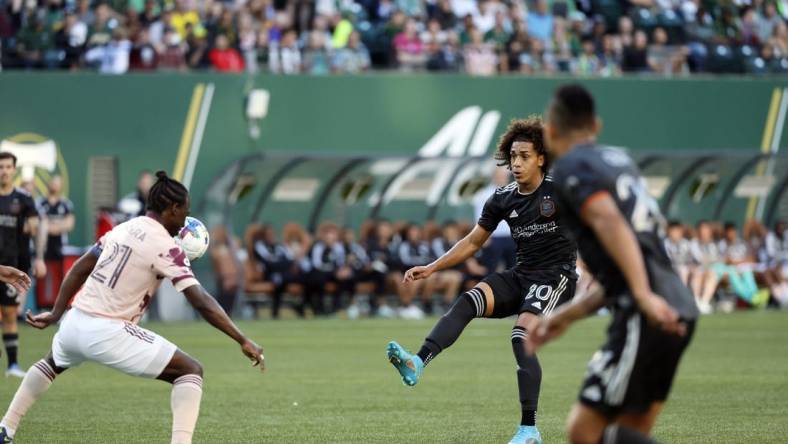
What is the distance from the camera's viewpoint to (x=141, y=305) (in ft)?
28.0

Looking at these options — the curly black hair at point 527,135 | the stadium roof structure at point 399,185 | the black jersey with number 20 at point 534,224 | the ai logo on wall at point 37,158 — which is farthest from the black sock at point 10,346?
the stadium roof structure at point 399,185

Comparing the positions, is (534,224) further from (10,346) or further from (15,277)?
(10,346)

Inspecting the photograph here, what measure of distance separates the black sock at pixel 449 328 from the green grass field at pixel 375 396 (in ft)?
2.24

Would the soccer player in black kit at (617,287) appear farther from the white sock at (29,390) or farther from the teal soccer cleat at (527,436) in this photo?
the white sock at (29,390)

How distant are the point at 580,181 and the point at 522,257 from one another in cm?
451

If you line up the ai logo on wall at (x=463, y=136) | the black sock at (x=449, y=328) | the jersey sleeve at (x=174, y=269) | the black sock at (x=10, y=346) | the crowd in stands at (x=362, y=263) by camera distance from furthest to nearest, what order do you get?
the ai logo on wall at (x=463, y=136), the crowd in stands at (x=362, y=263), the black sock at (x=10, y=346), the black sock at (x=449, y=328), the jersey sleeve at (x=174, y=269)

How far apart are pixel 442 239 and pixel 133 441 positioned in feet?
59.6

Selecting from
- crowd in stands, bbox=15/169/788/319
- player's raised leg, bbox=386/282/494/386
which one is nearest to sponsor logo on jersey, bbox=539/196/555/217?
player's raised leg, bbox=386/282/494/386

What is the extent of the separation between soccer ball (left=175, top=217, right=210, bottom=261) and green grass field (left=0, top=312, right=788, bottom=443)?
163 cm

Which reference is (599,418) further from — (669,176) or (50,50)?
(669,176)

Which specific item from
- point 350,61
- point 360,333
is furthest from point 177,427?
point 350,61

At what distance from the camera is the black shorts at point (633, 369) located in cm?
646

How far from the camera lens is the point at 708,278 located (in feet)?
97.5

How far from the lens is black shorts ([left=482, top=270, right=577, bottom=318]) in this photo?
35.1 feet
